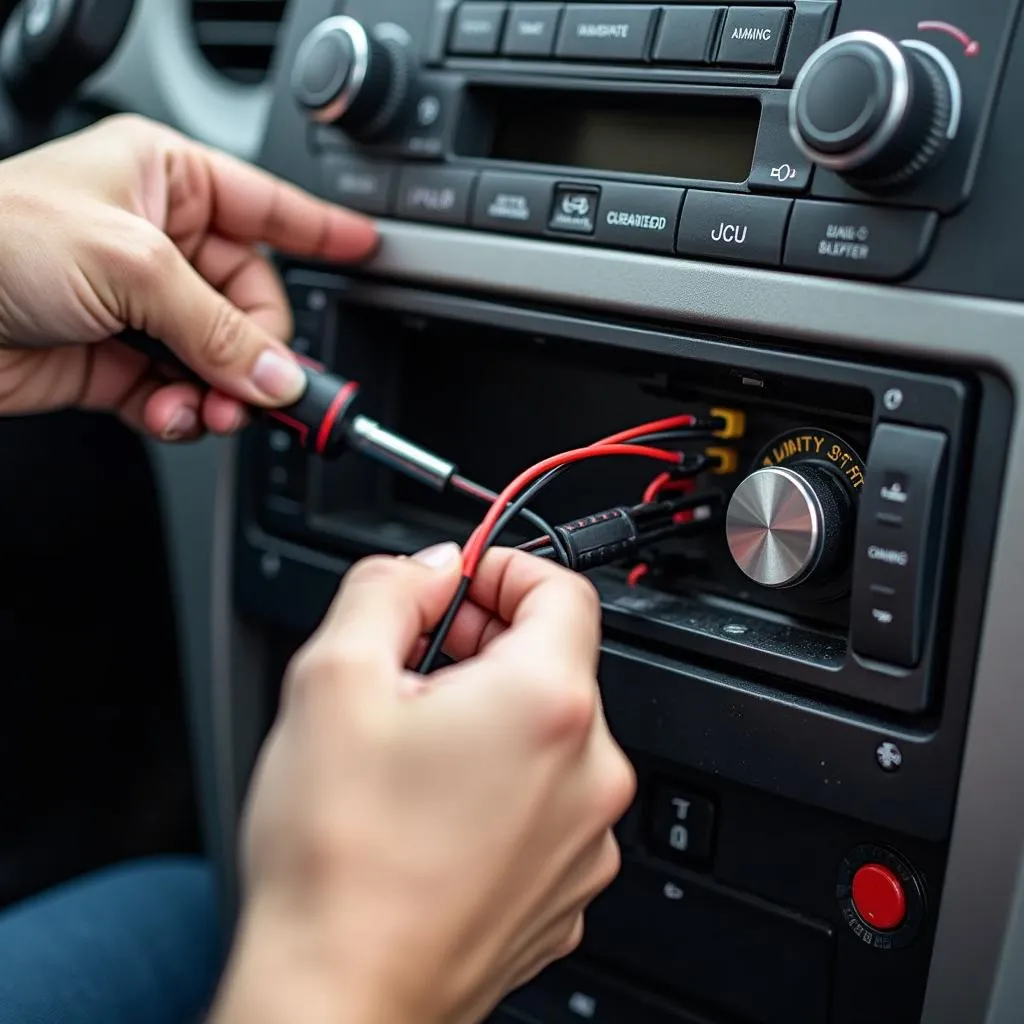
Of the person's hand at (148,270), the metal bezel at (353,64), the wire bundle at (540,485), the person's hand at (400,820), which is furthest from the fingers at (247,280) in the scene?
the person's hand at (400,820)

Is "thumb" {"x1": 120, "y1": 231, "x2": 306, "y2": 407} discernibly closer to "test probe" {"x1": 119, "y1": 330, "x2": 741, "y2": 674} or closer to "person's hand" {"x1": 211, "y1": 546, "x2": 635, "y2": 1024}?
"test probe" {"x1": 119, "y1": 330, "x2": 741, "y2": 674}

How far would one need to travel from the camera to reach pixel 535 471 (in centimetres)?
66

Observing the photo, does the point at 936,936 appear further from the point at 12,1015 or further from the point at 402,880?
the point at 12,1015

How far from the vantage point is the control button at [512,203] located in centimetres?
76

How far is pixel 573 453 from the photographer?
674 millimetres

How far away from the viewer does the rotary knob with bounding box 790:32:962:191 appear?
589 millimetres

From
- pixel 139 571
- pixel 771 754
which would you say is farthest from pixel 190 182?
pixel 771 754

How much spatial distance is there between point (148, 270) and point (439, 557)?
0.34m

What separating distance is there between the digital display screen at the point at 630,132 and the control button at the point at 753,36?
0.07ft

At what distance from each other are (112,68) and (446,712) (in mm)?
893

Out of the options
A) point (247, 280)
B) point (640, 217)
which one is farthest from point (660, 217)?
point (247, 280)

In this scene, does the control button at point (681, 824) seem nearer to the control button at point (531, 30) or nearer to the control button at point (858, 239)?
the control button at point (858, 239)

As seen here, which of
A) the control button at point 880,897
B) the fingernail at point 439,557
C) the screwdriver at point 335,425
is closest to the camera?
the fingernail at point 439,557

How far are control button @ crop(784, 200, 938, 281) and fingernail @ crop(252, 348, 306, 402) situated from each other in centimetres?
34
